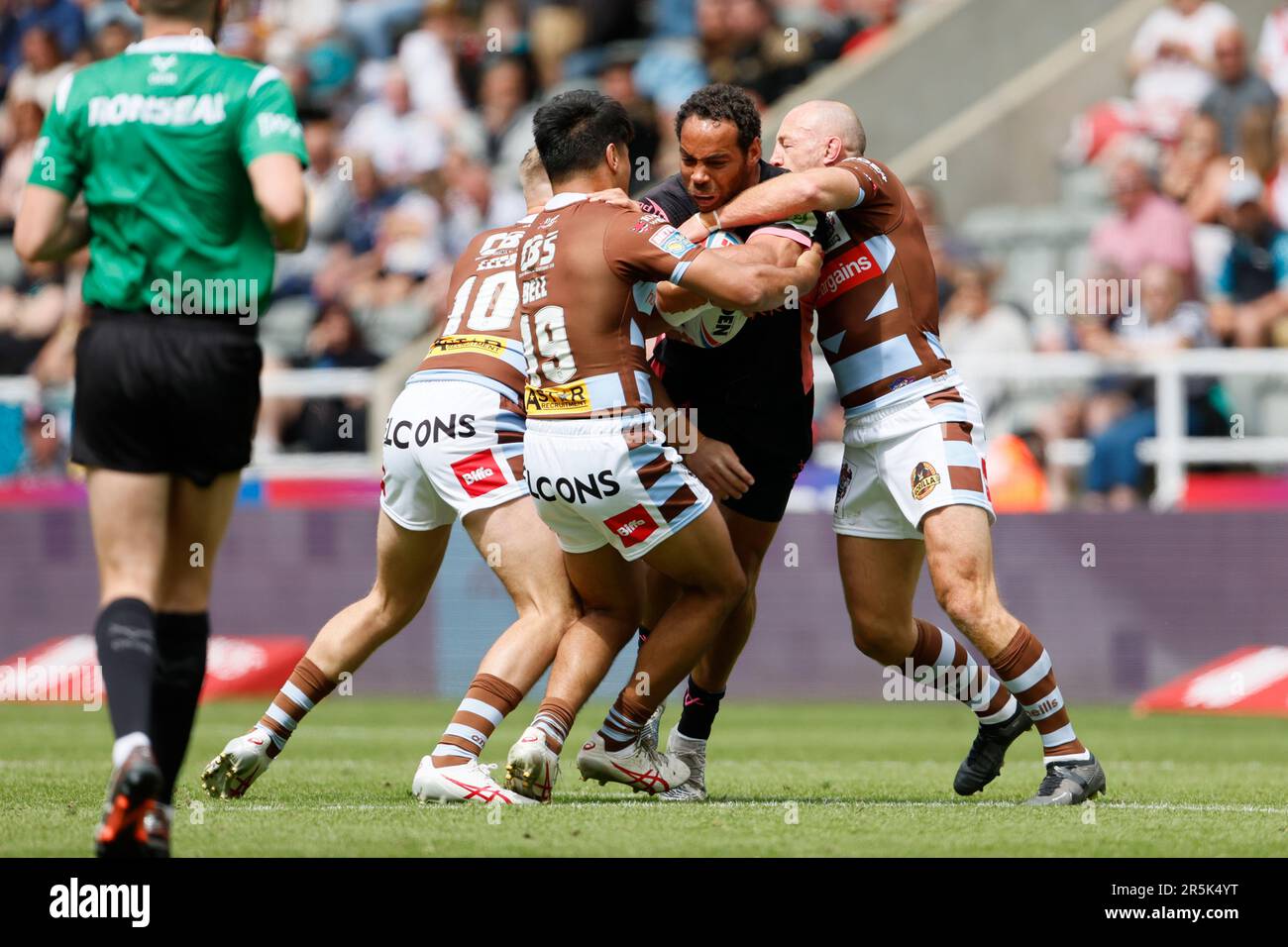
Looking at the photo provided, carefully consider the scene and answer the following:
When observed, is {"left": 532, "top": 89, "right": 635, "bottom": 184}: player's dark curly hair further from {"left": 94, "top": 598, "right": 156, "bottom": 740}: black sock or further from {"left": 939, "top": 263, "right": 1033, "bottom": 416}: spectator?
{"left": 939, "top": 263, "right": 1033, "bottom": 416}: spectator

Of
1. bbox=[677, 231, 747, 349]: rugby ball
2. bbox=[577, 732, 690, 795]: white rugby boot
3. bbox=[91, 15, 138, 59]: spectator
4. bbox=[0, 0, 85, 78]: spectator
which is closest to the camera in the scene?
bbox=[677, 231, 747, 349]: rugby ball

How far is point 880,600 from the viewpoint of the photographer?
7746 millimetres

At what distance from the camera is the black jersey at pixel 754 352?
7.70 meters

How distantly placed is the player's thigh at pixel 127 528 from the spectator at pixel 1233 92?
463 inches

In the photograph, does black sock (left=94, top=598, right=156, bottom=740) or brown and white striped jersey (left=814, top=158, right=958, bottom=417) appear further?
brown and white striped jersey (left=814, top=158, right=958, bottom=417)

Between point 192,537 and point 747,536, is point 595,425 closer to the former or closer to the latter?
point 747,536

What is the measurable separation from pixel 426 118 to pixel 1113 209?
21.9 ft

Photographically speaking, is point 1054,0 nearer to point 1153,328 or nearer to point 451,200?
point 1153,328

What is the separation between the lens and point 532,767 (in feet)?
22.8

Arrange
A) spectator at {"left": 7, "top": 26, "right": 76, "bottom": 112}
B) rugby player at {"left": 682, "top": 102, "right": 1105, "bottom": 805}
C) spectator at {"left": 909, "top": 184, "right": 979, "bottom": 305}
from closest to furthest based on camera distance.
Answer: rugby player at {"left": 682, "top": 102, "right": 1105, "bottom": 805} → spectator at {"left": 909, "top": 184, "right": 979, "bottom": 305} → spectator at {"left": 7, "top": 26, "right": 76, "bottom": 112}

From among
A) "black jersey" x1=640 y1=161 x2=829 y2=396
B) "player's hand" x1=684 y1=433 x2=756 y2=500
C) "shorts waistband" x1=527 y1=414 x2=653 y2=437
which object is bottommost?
"player's hand" x1=684 y1=433 x2=756 y2=500

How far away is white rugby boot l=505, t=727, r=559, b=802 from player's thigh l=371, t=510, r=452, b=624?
1009mm

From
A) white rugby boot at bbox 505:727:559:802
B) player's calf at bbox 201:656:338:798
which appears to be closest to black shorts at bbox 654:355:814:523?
white rugby boot at bbox 505:727:559:802

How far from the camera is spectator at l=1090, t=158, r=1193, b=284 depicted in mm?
14727
